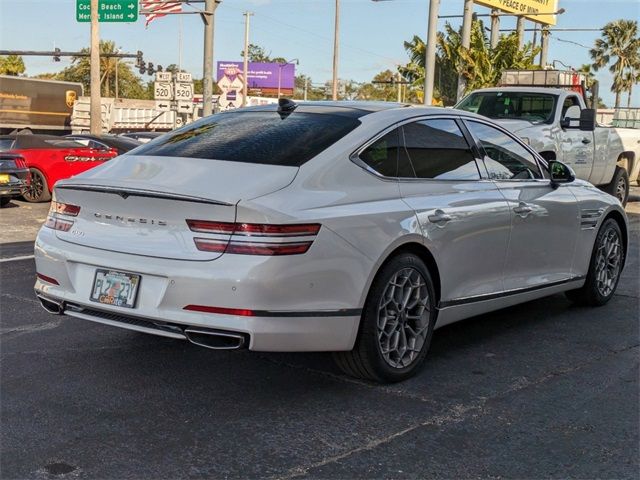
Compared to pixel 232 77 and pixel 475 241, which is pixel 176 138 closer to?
pixel 475 241

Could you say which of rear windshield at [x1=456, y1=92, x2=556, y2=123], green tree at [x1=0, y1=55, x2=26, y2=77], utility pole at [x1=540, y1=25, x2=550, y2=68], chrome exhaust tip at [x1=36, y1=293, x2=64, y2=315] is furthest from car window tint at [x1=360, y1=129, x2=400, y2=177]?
green tree at [x1=0, y1=55, x2=26, y2=77]

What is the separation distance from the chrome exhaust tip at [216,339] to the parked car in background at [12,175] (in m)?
10.7

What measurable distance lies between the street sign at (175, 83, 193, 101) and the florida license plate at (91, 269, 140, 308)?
18473mm

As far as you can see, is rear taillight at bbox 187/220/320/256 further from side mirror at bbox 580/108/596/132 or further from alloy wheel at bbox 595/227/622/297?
side mirror at bbox 580/108/596/132

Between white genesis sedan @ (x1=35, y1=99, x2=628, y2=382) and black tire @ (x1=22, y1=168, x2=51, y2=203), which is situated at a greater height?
white genesis sedan @ (x1=35, y1=99, x2=628, y2=382)

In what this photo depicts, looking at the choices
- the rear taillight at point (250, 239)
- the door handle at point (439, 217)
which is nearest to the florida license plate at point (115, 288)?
the rear taillight at point (250, 239)

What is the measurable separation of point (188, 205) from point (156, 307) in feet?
1.73

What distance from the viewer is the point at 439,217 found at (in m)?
4.90

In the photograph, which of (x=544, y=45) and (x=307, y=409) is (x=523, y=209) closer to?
(x=307, y=409)

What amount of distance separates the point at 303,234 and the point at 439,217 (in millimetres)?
1151

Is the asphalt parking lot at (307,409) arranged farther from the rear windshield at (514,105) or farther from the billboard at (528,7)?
the billboard at (528,7)

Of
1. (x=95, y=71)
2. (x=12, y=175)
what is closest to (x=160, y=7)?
(x=95, y=71)

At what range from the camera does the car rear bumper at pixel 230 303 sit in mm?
3967

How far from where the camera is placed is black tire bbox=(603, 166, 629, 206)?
47.5 ft
